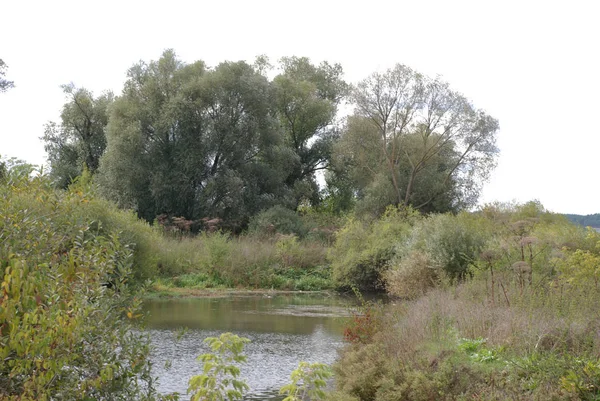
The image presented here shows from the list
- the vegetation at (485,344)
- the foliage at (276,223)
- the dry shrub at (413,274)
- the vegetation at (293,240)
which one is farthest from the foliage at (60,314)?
the foliage at (276,223)

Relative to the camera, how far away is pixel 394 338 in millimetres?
11305

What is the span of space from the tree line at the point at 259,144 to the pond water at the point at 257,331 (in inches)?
598

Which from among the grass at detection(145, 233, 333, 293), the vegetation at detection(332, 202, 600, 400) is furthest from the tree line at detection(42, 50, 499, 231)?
the vegetation at detection(332, 202, 600, 400)

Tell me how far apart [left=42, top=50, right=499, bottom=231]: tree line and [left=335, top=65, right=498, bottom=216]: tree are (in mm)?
67

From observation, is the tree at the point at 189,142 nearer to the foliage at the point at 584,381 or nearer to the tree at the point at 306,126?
the tree at the point at 306,126

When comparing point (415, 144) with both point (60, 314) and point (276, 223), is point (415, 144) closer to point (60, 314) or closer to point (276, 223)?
point (276, 223)

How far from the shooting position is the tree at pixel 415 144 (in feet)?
147

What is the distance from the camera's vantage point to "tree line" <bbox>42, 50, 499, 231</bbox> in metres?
41.4

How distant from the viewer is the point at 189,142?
4150 cm

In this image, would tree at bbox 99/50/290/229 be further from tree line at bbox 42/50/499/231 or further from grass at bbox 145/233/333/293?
grass at bbox 145/233/333/293

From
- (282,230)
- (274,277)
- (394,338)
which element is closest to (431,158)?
(282,230)

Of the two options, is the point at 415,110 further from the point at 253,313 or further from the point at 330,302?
the point at 253,313

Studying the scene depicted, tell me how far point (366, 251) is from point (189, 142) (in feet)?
53.2

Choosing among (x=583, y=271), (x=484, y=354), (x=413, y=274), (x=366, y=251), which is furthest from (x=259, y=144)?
(x=484, y=354)
